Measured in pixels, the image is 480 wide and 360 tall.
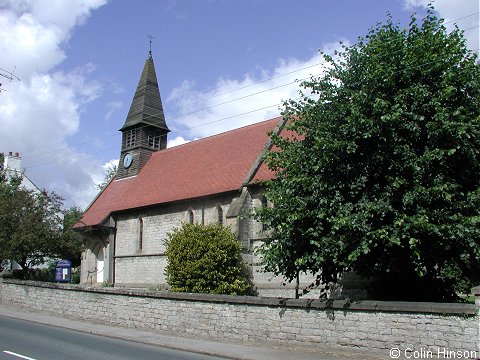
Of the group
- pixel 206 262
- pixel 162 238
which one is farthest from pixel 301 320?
pixel 162 238

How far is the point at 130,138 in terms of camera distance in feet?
123

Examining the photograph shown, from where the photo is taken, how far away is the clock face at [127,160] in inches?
1441

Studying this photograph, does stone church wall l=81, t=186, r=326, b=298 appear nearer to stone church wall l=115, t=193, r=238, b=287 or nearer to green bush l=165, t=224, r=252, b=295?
stone church wall l=115, t=193, r=238, b=287

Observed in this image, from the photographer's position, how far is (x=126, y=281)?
1203 inches

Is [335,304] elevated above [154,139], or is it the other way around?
[154,139]

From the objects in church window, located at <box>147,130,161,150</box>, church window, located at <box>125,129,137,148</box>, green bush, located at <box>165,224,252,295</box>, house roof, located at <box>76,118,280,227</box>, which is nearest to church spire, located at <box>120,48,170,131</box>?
church window, located at <box>125,129,137,148</box>

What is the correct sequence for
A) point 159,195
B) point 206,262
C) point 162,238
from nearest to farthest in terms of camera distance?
point 206,262 < point 162,238 < point 159,195

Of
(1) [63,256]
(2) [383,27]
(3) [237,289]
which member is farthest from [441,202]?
(1) [63,256]

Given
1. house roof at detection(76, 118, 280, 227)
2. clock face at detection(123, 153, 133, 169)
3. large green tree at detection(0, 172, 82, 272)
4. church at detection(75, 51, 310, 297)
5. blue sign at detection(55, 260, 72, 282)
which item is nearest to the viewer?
church at detection(75, 51, 310, 297)

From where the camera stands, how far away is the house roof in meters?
26.1

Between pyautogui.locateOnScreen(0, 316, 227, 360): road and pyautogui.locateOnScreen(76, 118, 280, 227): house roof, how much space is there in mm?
11338

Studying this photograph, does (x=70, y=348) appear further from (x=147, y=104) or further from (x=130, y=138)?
(x=147, y=104)

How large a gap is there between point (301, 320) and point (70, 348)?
5.95 metres

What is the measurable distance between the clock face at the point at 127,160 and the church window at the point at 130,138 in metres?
0.75
